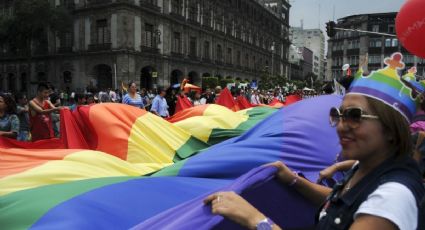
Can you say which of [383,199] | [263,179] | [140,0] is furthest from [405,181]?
[140,0]

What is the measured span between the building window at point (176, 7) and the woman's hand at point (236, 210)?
38.4 metres

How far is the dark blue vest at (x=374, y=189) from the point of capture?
1387 mm

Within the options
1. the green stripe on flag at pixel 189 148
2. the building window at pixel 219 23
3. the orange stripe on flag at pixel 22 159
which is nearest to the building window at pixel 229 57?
the building window at pixel 219 23

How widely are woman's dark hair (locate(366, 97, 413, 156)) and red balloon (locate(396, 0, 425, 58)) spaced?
3862 millimetres

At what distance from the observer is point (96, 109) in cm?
566

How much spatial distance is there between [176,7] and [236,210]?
39456mm

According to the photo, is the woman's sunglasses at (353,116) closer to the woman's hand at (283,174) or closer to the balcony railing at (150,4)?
the woman's hand at (283,174)

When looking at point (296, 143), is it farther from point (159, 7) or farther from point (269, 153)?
point (159, 7)

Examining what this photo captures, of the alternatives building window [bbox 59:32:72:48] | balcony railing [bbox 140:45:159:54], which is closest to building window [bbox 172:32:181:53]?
balcony railing [bbox 140:45:159:54]

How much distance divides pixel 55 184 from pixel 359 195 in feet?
7.53

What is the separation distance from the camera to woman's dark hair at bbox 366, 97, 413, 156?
151 centimetres

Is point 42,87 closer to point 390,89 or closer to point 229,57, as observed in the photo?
point 390,89

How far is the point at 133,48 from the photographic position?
3331cm

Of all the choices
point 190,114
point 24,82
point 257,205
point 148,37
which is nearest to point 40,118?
point 190,114
